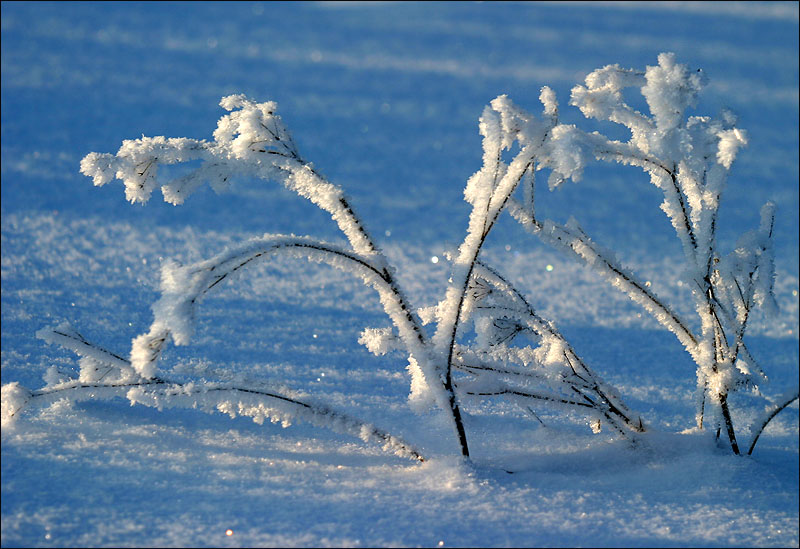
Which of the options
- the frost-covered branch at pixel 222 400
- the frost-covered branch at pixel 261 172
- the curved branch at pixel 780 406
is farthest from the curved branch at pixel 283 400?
the curved branch at pixel 780 406

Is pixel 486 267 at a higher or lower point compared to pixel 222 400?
higher

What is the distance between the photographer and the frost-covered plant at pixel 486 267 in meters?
1.11

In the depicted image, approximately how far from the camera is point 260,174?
1.26 m

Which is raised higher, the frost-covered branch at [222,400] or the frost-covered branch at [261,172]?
the frost-covered branch at [261,172]

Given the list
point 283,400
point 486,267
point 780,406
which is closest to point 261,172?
point 283,400

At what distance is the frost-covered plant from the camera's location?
1109 mm

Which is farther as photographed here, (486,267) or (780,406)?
(486,267)

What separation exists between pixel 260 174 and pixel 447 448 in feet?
2.25

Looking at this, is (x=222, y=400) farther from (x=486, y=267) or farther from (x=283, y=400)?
(x=486, y=267)

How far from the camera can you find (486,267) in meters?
1.51

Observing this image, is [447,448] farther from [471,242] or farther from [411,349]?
[471,242]

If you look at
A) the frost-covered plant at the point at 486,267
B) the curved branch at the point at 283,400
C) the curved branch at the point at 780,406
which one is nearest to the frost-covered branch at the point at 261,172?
the frost-covered plant at the point at 486,267

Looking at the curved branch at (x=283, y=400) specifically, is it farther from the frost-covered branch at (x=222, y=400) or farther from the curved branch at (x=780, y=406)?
the curved branch at (x=780, y=406)

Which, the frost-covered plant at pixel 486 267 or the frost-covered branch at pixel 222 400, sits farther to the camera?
the frost-covered branch at pixel 222 400
